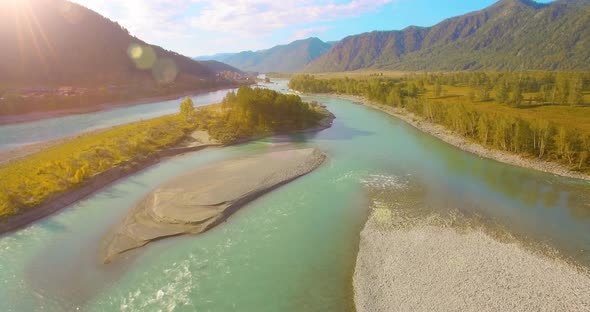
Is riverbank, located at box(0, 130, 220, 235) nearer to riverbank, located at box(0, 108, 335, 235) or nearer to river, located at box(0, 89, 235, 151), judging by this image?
riverbank, located at box(0, 108, 335, 235)

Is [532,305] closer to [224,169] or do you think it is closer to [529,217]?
[529,217]

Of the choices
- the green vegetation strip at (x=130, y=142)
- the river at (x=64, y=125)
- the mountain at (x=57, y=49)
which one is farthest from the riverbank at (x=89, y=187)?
the mountain at (x=57, y=49)

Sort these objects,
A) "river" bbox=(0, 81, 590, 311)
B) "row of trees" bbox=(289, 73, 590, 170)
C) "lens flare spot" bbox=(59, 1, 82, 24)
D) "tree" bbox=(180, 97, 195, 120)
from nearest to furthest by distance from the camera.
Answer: "river" bbox=(0, 81, 590, 311) → "row of trees" bbox=(289, 73, 590, 170) → "tree" bbox=(180, 97, 195, 120) → "lens flare spot" bbox=(59, 1, 82, 24)

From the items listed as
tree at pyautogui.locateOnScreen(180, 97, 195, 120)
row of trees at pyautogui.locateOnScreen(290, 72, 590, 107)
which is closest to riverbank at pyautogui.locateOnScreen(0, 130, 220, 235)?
tree at pyautogui.locateOnScreen(180, 97, 195, 120)

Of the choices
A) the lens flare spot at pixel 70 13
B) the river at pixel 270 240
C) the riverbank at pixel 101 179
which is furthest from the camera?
the lens flare spot at pixel 70 13

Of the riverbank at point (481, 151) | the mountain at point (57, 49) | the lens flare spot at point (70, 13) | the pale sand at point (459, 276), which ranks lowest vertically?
the pale sand at point (459, 276)

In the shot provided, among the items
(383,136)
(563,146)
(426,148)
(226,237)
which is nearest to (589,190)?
(563,146)

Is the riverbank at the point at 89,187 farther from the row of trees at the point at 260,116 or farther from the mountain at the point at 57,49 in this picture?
the mountain at the point at 57,49

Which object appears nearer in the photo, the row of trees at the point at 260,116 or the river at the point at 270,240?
the river at the point at 270,240
